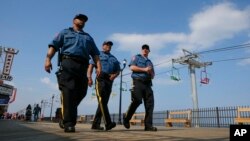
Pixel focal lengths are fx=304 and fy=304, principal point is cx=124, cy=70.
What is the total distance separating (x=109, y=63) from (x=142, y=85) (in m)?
0.90

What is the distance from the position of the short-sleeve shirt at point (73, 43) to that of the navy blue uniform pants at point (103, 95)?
1349 millimetres

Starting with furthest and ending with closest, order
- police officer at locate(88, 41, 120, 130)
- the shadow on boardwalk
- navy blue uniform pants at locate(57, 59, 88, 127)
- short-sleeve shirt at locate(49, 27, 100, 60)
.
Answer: police officer at locate(88, 41, 120, 130) < short-sleeve shirt at locate(49, 27, 100, 60) < navy blue uniform pants at locate(57, 59, 88, 127) < the shadow on boardwalk

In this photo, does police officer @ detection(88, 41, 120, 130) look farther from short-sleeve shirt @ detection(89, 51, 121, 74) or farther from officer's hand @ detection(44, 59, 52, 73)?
officer's hand @ detection(44, 59, 52, 73)

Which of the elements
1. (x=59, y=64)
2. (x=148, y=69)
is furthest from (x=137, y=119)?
(x=59, y=64)

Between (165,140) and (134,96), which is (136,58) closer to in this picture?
(134,96)

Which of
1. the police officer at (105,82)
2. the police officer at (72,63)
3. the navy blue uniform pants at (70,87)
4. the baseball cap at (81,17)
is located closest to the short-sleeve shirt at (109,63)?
the police officer at (105,82)

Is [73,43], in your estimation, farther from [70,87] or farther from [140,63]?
[140,63]

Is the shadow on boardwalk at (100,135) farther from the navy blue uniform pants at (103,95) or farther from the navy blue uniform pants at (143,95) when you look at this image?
the navy blue uniform pants at (143,95)

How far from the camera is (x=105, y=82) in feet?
21.7

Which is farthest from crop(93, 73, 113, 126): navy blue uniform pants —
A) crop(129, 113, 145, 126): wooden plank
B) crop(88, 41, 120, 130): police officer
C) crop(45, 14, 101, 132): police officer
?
crop(129, 113, 145, 126): wooden plank

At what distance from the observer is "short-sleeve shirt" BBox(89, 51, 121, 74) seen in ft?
22.4

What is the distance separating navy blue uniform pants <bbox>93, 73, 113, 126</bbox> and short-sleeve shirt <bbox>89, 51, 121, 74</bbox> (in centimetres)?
18

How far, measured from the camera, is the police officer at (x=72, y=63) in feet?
15.9

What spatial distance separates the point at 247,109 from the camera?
1284 cm
